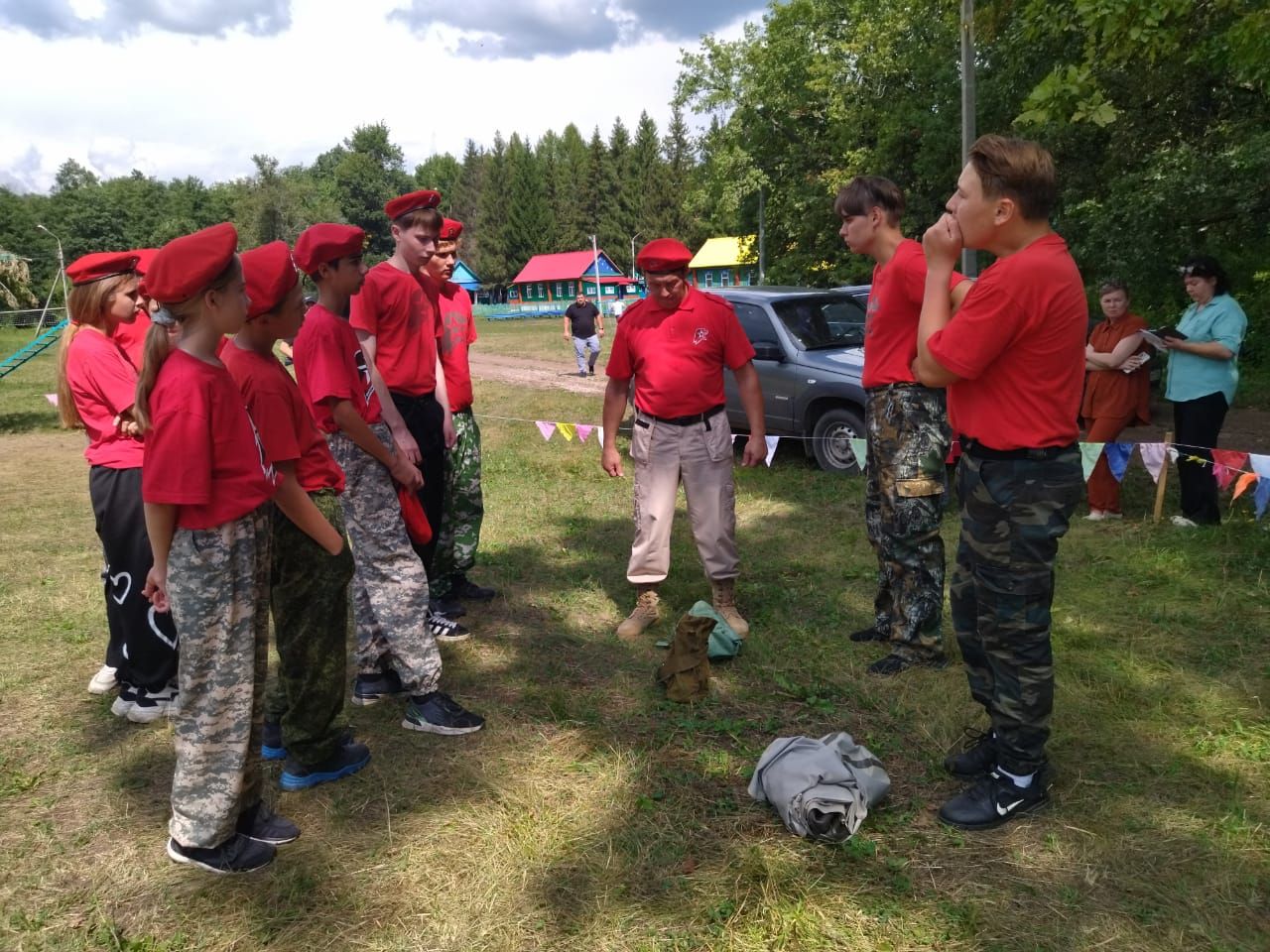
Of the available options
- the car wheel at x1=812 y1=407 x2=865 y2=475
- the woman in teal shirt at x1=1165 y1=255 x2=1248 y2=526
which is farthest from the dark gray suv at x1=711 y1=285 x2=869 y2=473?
the woman in teal shirt at x1=1165 y1=255 x2=1248 y2=526

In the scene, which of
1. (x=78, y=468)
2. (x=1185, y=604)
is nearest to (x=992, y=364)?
(x=1185, y=604)

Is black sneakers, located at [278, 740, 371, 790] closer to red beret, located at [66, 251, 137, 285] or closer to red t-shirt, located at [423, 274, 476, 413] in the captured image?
red t-shirt, located at [423, 274, 476, 413]

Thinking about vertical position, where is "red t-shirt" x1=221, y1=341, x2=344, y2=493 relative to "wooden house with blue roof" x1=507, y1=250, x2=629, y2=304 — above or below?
below

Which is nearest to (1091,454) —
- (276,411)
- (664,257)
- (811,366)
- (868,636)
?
(811,366)

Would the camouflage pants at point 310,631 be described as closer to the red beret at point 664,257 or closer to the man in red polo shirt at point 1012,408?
the red beret at point 664,257

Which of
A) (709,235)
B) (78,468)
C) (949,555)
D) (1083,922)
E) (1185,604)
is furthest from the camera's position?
(709,235)

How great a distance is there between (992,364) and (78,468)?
11.6 m

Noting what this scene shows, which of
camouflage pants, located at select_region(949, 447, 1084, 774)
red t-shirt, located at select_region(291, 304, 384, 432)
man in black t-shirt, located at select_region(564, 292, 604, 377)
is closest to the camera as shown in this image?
camouflage pants, located at select_region(949, 447, 1084, 774)

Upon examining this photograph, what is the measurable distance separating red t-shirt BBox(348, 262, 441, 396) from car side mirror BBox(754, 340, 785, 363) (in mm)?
4770

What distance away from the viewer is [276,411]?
2.87 metres

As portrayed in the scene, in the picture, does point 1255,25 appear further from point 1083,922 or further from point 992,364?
point 1083,922

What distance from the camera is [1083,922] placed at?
252cm

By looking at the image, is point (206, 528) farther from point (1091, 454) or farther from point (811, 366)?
point (811, 366)

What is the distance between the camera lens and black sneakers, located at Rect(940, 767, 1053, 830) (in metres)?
2.98
